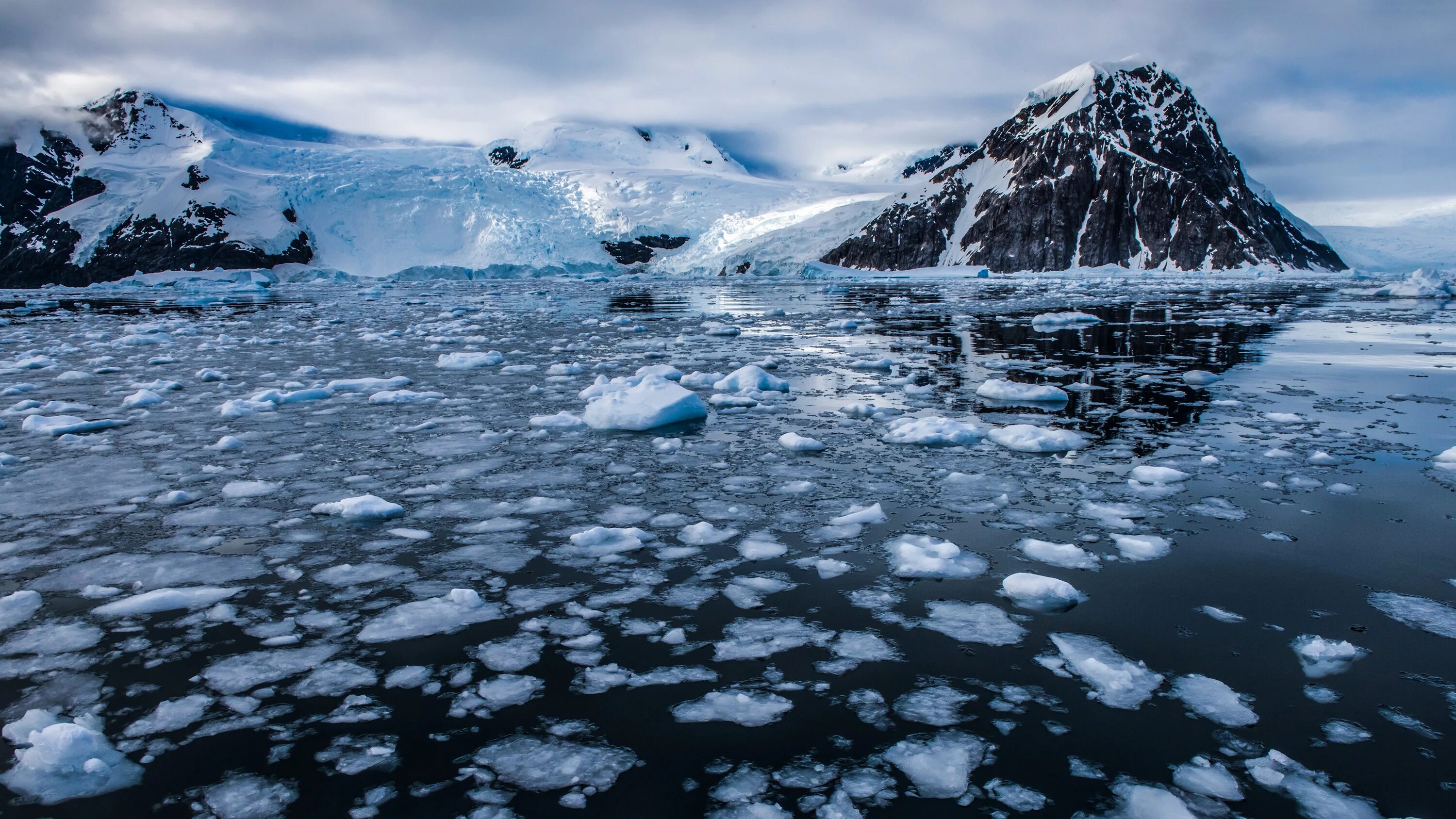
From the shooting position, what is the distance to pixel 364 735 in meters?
2.18

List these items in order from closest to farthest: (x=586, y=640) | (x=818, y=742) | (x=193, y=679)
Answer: (x=818, y=742), (x=193, y=679), (x=586, y=640)

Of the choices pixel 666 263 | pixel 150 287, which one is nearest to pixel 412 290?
pixel 150 287

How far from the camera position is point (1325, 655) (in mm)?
2502

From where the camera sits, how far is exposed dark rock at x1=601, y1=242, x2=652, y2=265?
74562mm

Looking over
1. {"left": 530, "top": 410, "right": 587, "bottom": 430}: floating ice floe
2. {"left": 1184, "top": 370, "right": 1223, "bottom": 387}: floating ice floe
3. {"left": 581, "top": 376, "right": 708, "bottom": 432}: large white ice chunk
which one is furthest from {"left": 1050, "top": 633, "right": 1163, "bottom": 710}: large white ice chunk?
{"left": 1184, "top": 370, "right": 1223, "bottom": 387}: floating ice floe

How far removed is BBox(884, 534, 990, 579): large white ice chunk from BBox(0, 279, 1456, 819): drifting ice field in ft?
0.10

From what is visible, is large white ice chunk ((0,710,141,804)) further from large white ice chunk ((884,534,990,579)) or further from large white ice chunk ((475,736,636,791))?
large white ice chunk ((884,534,990,579))

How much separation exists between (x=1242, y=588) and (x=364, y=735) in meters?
3.27

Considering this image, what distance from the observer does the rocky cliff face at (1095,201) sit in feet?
290

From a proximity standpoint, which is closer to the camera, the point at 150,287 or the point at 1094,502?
the point at 1094,502

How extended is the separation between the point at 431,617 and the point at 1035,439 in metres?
4.22

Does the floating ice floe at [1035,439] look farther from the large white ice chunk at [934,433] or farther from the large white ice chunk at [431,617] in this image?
the large white ice chunk at [431,617]

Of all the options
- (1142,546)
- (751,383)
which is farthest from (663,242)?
(1142,546)

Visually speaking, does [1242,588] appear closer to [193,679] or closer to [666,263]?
[193,679]
